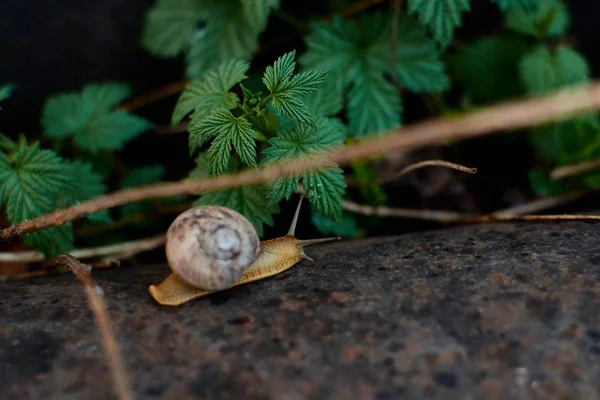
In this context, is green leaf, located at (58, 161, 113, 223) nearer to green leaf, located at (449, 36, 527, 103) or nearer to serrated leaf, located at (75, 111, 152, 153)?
serrated leaf, located at (75, 111, 152, 153)

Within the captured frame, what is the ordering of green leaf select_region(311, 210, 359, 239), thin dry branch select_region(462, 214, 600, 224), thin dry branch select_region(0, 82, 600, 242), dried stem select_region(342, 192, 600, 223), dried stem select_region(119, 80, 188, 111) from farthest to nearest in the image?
dried stem select_region(119, 80, 188, 111), dried stem select_region(342, 192, 600, 223), green leaf select_region(311, 210, 359, 239), thin dry branch select_region(462, 214, 600, 224), thin dry branch select_region(0, 82, 600, 242)

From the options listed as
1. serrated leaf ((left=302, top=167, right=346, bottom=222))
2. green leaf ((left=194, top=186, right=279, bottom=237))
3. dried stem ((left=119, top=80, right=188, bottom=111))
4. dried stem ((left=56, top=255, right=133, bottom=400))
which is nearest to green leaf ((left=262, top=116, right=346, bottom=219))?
serrated leaf ((left=302, top=167, right=346, bottom=222))

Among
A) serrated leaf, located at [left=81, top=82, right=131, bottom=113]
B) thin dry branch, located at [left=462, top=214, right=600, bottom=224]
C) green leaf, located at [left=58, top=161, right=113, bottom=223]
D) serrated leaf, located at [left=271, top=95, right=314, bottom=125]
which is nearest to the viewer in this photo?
serrated leaf, located at [left=271, top=95, right=314, bottom=125]

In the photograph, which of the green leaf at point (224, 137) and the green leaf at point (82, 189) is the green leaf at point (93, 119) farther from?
the green leaf at point (224, 137)

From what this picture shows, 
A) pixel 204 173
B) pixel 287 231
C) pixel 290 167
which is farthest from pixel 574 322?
pixel 204 173

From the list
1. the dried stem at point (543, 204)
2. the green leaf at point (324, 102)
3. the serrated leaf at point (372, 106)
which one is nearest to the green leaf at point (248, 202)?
the green leaf at point (324, 102)

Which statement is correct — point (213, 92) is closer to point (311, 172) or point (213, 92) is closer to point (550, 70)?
point (311, 172)
